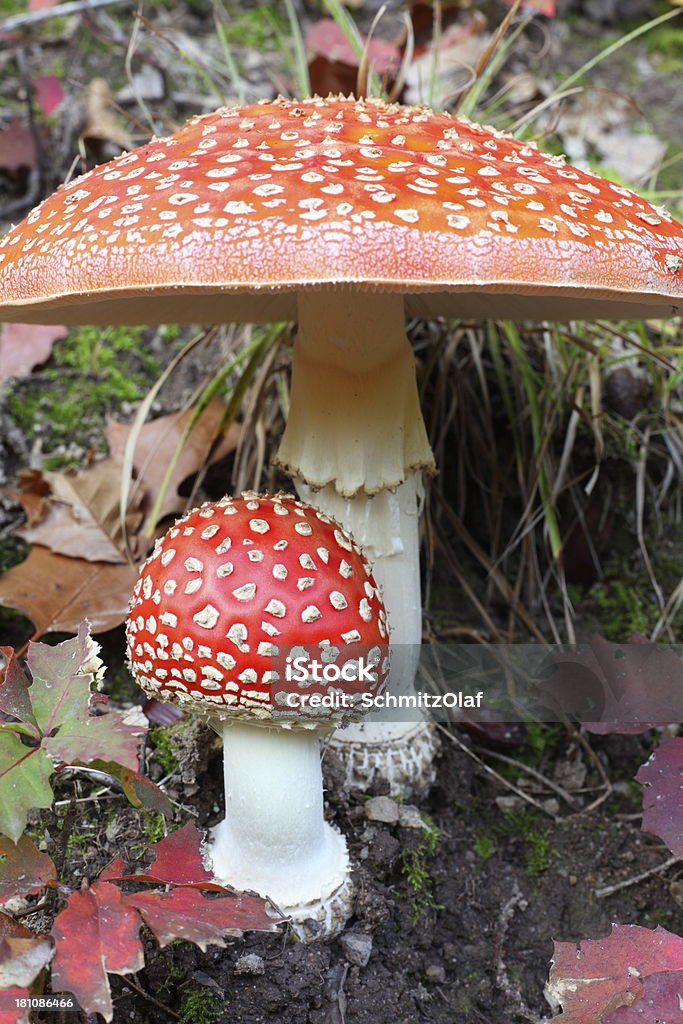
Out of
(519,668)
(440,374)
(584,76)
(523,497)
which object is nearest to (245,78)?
(584,76)

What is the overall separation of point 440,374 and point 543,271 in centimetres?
165

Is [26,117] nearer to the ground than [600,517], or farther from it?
farther from it

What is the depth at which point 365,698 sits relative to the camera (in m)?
1.88

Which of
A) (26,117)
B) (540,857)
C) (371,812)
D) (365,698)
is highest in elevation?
(26,117)

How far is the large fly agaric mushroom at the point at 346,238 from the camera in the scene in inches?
59.0

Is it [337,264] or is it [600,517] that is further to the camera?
[600,517]

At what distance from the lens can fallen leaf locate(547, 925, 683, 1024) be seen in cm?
160

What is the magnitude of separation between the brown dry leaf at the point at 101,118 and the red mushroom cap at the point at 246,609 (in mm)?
2544

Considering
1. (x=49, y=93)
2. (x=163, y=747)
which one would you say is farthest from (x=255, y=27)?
(x=163, y=747)

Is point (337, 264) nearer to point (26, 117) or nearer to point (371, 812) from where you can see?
point (371, 812)

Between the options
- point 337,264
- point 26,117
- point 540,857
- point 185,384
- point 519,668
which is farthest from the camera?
point 26,117

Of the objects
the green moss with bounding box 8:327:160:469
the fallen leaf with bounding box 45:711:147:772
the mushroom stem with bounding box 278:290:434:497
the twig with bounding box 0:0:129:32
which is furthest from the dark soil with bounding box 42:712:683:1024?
the twig with bounding box 0:0:129:32

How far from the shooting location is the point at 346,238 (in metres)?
1.48

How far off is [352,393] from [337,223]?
29.0 inches
